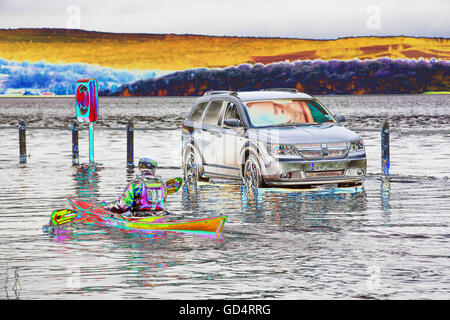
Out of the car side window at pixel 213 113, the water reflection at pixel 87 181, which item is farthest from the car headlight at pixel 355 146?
the water reflection at pixel 87 181

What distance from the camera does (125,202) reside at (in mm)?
→ 12484

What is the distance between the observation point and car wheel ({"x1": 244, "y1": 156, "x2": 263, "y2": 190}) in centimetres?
1691

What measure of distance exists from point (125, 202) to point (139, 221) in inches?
16.9

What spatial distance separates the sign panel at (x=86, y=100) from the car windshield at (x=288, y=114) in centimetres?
677

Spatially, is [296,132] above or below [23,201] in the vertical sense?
above

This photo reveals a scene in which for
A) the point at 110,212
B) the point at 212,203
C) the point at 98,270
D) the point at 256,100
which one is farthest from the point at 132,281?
the point at 256,100

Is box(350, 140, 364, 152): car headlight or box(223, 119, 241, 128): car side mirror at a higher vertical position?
box(223, 119, 241, 128): car side mirror

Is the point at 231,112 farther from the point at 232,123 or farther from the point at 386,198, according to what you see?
the point at 386,198

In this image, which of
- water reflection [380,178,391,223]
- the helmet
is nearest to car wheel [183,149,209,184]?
water reflection [380,178,391,223]

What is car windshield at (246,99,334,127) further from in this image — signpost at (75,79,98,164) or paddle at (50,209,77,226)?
signpost at (75,79,98,164)

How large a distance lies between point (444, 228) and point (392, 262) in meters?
2.89

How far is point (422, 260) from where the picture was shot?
10.1 meters

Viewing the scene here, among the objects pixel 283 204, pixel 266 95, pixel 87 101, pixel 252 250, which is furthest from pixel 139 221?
pixel 87 101
